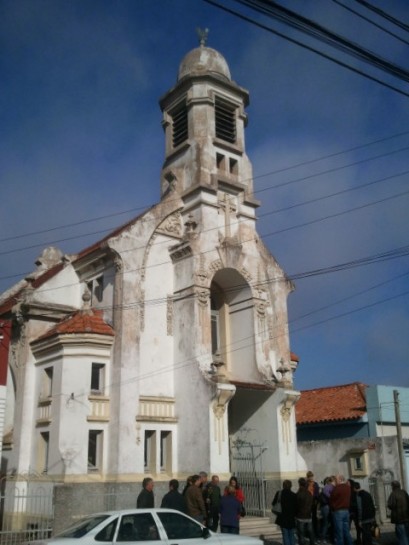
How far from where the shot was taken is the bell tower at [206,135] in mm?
26297

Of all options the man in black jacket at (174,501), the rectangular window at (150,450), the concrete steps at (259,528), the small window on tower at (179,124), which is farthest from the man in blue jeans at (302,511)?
the small window on tower at (179,124)

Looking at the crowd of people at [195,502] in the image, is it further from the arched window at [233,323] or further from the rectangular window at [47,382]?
→ the arched window at [233,323]

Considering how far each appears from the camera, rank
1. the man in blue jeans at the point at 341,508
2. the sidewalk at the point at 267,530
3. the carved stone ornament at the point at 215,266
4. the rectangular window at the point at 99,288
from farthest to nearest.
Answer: the rectangular window at the point at 99,288 → the carved stone ornament at the point at 215,266 → the sidewalk at the point at 267,530 → the man in blue jeans at the point at 341,508

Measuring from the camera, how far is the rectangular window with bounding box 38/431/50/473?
2169 cm

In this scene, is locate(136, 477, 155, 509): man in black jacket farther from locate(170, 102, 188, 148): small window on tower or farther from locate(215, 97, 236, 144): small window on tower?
locate(215, 97, 236, 144): small window on tower

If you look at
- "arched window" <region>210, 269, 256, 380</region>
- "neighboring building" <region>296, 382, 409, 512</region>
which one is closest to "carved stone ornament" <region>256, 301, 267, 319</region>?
"arched window" <region>210, 269, 256, 380</region>

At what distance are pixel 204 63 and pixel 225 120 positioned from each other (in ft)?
10.1

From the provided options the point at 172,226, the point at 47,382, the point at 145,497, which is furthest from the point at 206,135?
the point at 145,497

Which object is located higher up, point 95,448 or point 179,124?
point 179,124

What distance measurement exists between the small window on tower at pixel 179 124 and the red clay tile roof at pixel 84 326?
9986 mm

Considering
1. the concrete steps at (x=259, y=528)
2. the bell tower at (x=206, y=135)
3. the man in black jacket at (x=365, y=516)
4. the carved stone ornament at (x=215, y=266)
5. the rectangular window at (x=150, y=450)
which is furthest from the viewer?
the bell tower at (x=206, y=135)

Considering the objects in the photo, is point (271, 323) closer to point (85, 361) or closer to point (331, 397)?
point (85, 361)

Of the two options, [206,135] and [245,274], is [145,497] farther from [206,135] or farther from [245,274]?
[206,135]

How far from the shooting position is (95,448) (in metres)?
21.3
